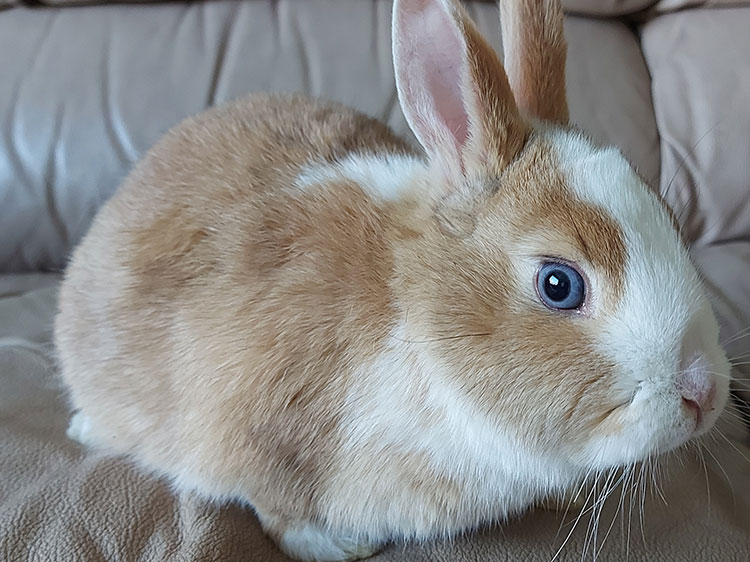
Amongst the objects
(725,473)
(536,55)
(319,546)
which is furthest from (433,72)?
(725,473)

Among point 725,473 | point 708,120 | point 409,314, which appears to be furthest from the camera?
point 708,120

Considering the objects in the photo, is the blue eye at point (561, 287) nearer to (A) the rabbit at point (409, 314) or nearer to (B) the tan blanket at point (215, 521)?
(A) the rabbit at point (409, 314)

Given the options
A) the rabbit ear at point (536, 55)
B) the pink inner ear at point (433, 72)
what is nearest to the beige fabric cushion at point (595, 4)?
the rabbit ear at point (536, 55)

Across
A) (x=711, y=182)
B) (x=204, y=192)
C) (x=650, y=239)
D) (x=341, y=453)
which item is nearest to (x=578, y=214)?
(x=650, y=239)

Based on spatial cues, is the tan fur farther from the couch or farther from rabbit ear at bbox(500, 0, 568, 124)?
the couch

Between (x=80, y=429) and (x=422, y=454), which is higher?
(x=422, y=454)

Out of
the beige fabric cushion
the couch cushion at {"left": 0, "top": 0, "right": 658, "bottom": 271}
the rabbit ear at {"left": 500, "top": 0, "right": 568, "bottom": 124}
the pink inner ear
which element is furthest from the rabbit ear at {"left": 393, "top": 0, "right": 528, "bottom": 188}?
the beige fabric cushion

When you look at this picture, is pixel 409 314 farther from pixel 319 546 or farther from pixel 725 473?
pixel 725 473
